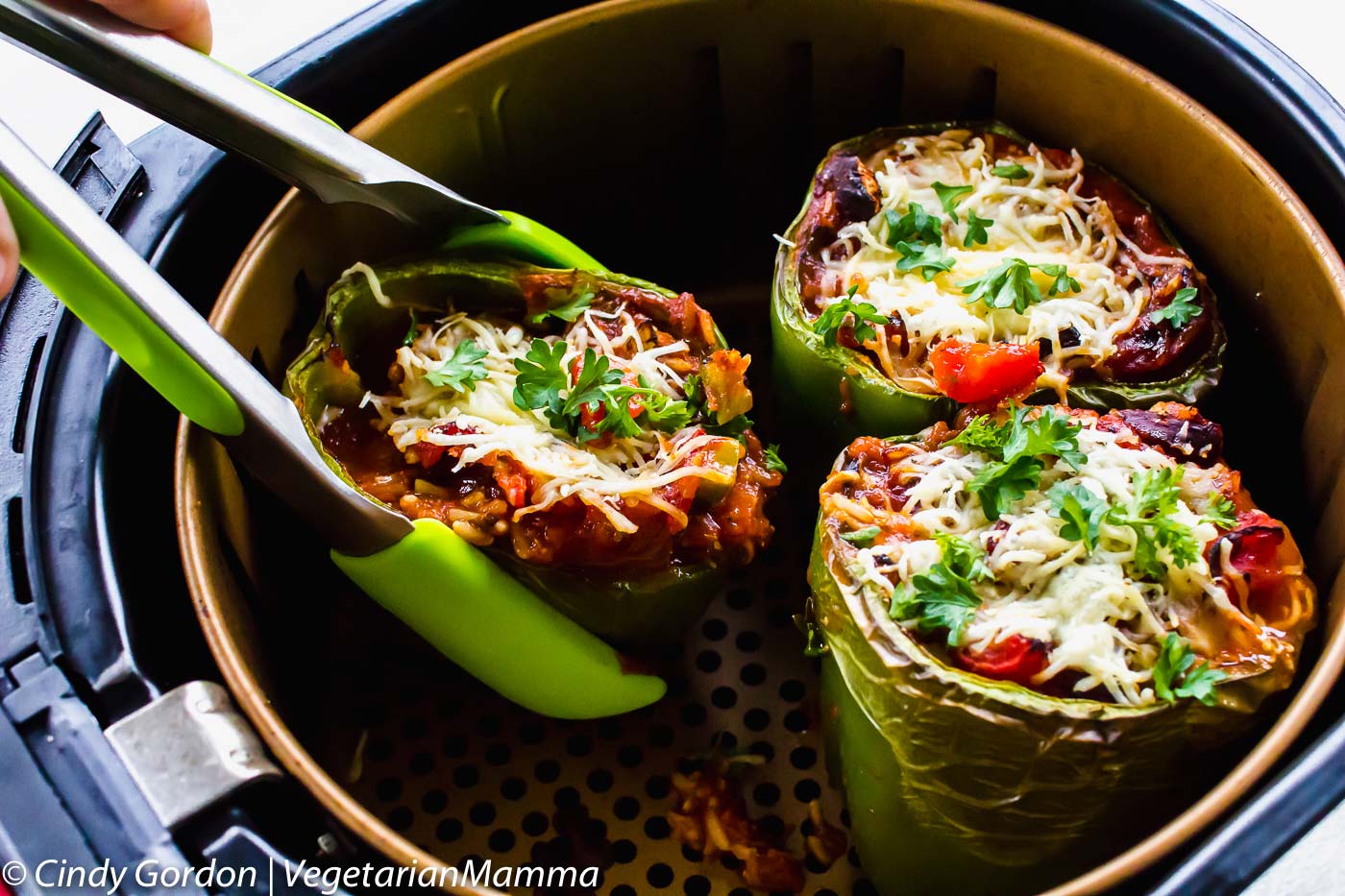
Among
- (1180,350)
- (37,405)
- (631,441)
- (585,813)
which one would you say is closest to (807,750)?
(585,813)

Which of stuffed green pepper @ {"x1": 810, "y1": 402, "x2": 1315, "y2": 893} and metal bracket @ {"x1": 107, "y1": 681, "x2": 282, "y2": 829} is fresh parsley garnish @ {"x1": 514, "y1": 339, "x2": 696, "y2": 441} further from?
metal bracket @ {"x1": 107, "y1": 681, "x2": 282, "y2": 829}

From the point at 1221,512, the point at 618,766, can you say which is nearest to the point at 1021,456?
the point at 1221,512

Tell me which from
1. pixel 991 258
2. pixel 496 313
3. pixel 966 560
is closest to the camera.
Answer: pixel 966 560

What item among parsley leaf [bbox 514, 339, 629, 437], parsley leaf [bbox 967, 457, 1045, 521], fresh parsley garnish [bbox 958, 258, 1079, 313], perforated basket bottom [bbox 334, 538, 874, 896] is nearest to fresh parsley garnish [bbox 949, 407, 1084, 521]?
parsley leaf [bbox 967, 457, 1045, 521]

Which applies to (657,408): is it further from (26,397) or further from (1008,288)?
(26,397)

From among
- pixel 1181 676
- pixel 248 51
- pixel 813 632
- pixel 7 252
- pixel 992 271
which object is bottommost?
pixel 813 632

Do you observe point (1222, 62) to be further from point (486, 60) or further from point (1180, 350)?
point (486, 60)

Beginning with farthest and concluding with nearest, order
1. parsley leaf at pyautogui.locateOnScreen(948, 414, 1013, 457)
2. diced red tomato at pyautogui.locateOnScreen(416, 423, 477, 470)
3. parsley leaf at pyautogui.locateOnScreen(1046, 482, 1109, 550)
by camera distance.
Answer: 1. diced red tomato at pyautogui.locateOnScreen(416, 423, 477, 470)
2. parsley leaf at pyautogui.locateOnScreen(948, 414, 1013, 457)
3. parsley leaf at pyautogui.locateOnScreen(1046, 482, 1109, 550)
